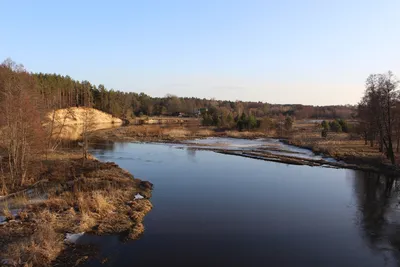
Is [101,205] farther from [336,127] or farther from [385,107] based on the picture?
[336,127]

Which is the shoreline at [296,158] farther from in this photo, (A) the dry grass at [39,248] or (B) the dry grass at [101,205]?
(A) the dry grass at [39,248]

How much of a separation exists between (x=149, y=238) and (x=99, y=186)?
7758mm

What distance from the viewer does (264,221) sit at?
636 inches

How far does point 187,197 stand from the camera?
20203 millimetres

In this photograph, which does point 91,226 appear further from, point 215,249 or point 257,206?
point 257,206

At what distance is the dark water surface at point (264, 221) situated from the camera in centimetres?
1208

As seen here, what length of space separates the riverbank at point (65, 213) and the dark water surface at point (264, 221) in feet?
2.73

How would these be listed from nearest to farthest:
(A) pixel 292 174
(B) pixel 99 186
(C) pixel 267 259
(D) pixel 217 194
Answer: (C) pixel 267 259 < (B) pixel 99 186 < (D) pixel 217 194 < (A) pixel 292 174

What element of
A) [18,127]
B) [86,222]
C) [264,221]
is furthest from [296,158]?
[18,127]

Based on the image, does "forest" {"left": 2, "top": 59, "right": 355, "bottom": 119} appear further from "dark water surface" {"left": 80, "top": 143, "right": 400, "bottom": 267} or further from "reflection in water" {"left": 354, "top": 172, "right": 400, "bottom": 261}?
"reflection in water" {"left": 354, "top": 172, "right": 400, "bottom": 261}

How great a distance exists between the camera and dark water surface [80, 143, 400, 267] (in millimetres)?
12078

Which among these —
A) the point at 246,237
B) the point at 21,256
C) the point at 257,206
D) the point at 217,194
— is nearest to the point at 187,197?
the point at 217,194

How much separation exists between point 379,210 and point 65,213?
1741 centimetres

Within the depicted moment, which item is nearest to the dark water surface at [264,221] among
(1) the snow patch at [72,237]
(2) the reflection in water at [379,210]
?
(2) the reflection in water at [379,210]
